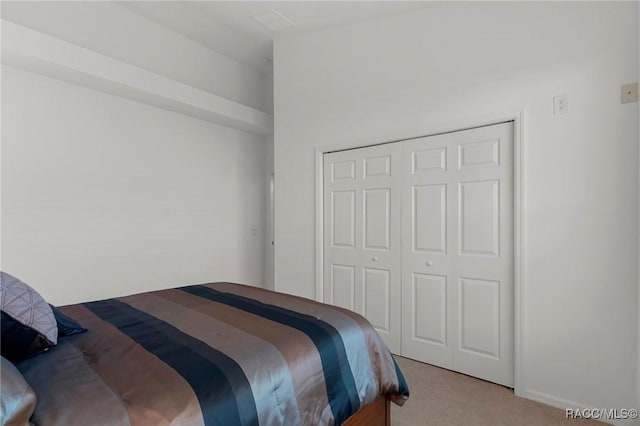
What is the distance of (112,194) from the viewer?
3119 mm

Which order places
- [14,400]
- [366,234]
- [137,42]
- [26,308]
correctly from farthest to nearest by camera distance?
1. [137,42]
2. [366,234]
3. [26,308]
4. [14,400]

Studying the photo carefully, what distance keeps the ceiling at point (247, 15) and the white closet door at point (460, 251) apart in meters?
1.28

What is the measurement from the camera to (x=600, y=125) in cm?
200

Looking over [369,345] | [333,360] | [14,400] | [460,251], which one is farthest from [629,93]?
[14,400]

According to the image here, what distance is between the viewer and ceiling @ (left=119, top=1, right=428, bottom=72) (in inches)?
113

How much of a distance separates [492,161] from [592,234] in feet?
2.50

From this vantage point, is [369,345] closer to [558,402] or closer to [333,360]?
[333,360]

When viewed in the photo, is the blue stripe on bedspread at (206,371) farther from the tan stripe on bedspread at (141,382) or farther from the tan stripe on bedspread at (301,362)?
the tan stripe on bedspread at (301,362)

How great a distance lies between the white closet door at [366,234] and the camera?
288 cm

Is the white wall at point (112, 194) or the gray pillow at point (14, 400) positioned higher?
the white wall at point (112, 194)

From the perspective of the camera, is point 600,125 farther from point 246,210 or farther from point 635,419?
point 246,210

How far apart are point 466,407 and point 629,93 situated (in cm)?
214

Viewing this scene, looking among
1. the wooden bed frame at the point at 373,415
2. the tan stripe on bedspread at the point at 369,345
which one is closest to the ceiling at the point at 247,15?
the tan stripe on bedspread at the point at 369,345

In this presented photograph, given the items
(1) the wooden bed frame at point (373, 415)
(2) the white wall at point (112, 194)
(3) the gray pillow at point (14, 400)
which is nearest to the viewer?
(3) the gray pillow at point (14, 400)
